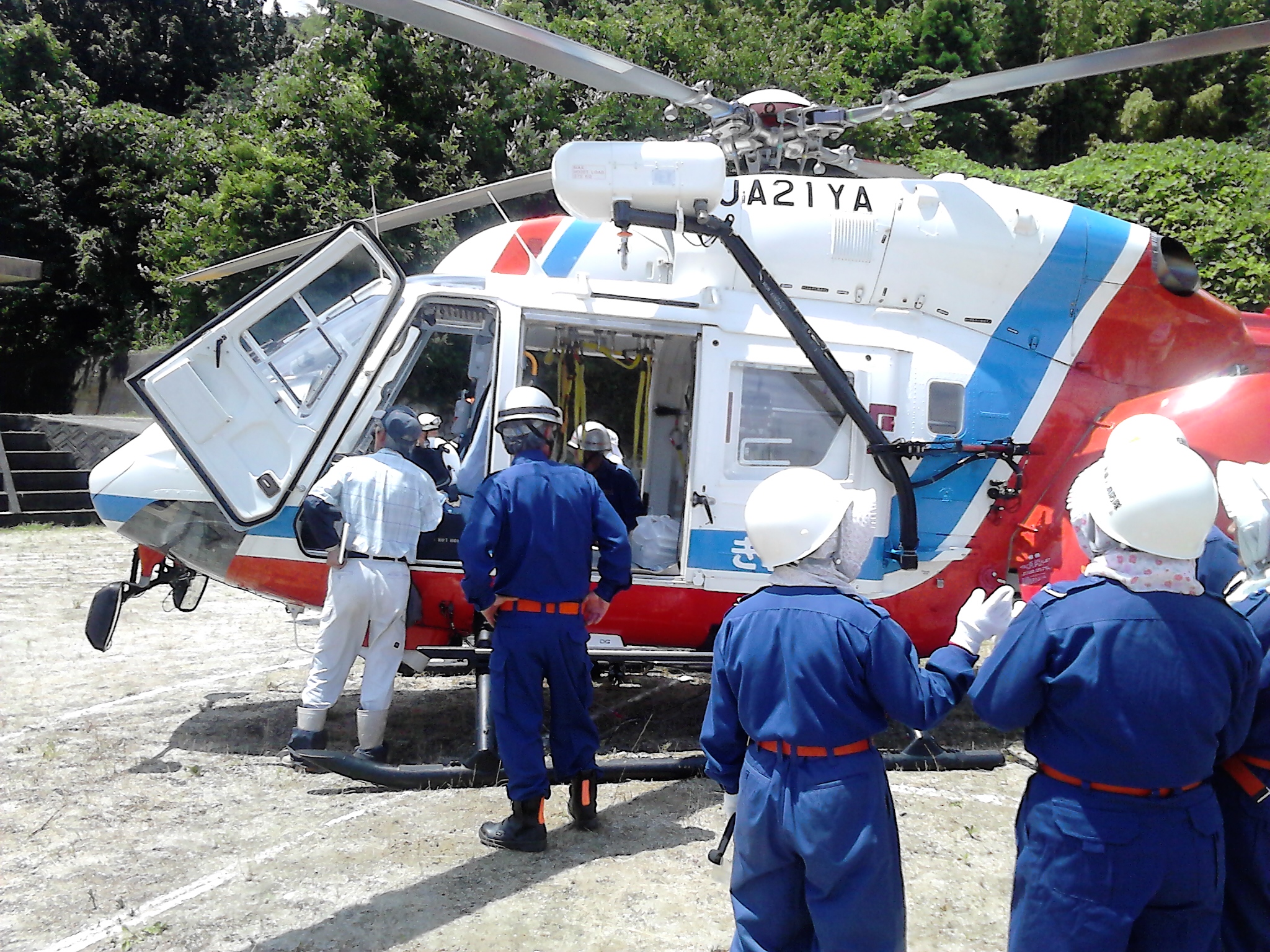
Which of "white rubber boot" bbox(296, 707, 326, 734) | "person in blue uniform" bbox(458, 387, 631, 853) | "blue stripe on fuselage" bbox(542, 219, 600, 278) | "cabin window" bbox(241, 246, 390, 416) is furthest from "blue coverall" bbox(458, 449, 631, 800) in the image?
"blue stripe on fuselage" bbox(542, 219, 600, 278)

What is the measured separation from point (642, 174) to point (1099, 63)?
233 centimetres

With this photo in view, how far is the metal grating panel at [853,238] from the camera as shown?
221 inches

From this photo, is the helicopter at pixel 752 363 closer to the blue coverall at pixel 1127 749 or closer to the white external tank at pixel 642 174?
the white external tank at pixel 642 174

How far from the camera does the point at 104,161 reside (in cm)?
2181

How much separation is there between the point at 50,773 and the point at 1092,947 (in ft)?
15.3

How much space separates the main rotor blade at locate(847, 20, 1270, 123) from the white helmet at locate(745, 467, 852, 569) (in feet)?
10.3

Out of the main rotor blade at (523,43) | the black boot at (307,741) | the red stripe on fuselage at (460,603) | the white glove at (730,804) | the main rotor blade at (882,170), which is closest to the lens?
the white glove at (730,804)

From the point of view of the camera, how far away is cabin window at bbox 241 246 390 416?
5320mm

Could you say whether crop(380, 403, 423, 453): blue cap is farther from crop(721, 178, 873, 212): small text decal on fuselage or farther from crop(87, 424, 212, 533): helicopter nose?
crop(721, 178, 873, 212): small text decal on fuselage

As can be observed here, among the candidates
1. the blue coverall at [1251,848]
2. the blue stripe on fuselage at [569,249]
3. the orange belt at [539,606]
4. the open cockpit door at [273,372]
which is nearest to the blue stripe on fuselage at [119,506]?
the open cockpit door at [273,372]

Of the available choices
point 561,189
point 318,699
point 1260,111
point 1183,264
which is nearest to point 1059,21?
point 1260,111

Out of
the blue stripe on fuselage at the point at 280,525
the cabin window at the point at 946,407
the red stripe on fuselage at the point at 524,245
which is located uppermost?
the red stripe on fuselage at the point at 524,245

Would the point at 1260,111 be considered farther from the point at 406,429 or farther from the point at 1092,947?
the point at 1092,947

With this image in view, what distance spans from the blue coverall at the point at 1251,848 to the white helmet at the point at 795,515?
1187mm
